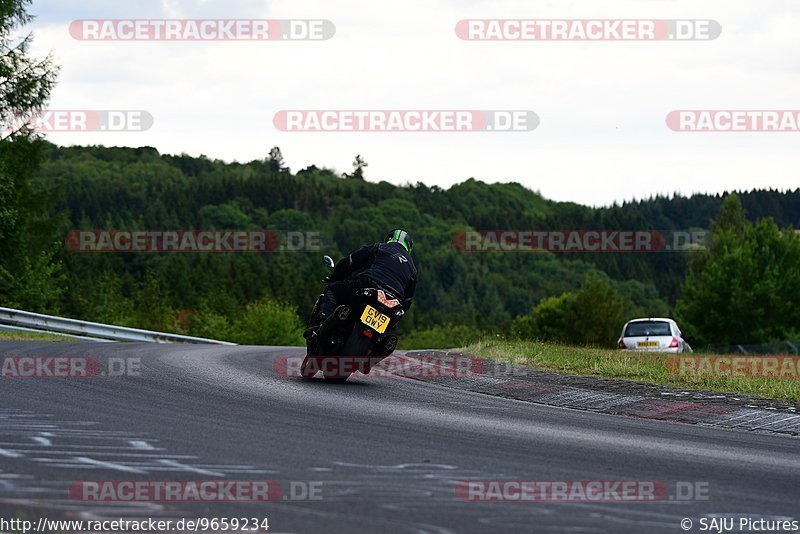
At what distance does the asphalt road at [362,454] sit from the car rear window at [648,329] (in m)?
17.0

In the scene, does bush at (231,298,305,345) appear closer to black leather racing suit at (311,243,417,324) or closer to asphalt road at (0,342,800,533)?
black leather racing suit at (311,243,417,324)

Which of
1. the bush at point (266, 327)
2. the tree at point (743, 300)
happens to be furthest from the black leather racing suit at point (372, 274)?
the bush at point (266, 327)

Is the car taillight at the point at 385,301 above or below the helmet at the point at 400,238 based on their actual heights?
below

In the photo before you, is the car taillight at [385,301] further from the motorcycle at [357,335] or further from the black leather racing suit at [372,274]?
the black leather racing suit at [372,274]

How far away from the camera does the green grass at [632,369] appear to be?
40.5 ft

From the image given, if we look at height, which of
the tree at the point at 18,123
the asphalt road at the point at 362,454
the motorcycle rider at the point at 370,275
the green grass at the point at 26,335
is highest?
the tree at the point at 18,123

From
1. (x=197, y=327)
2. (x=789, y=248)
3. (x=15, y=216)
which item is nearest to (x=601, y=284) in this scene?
(x=789, y=248)

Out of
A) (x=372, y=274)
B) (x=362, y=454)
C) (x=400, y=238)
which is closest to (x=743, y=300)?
(x=400, y=238)

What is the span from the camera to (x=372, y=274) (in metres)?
12.4

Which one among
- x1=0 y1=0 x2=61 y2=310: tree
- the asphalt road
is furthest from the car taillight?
x1=0 y1=0 x2=61 y2=310: tree

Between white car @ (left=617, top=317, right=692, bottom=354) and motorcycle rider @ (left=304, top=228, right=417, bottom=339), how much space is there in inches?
615

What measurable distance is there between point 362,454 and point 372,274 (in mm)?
5046

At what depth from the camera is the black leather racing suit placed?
12383 mm

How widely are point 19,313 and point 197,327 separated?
7706 centimetres
